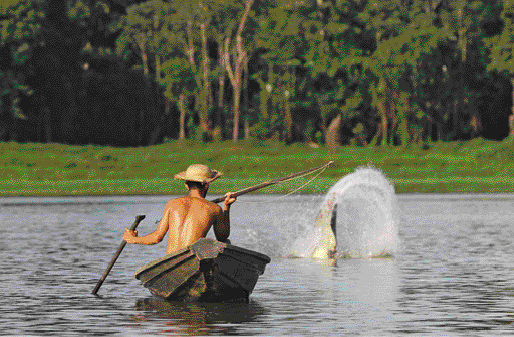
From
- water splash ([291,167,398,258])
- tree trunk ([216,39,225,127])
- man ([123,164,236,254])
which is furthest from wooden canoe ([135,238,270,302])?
tree trunk ([216,39,225,127])

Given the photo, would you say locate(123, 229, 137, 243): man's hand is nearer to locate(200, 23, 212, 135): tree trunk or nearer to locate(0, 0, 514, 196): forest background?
locate(0, 0, 514, 196): forest background

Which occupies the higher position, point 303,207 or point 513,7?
point 513,7

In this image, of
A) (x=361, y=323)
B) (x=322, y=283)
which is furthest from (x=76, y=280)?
(x=361, y=323)

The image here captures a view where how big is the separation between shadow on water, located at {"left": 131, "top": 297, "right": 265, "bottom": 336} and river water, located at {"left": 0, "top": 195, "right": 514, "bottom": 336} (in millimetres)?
14

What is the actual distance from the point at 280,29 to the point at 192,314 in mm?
66815

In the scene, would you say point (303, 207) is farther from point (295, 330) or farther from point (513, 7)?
point (513, 7)

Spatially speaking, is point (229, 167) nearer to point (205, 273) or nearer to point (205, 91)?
point (205, 91)

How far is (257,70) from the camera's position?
90.9 m

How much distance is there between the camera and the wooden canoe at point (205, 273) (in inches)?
718

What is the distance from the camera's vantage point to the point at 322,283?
75.2 feet

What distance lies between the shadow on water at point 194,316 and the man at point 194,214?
0.90 metres

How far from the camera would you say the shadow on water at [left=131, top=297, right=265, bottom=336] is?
16.6m

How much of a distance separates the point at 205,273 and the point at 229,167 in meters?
50.2

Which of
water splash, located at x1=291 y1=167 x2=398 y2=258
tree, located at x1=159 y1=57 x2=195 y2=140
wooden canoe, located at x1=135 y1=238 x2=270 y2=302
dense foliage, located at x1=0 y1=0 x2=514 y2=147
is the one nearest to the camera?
wooden canoe, located at x1=135 y1=238 x2=270 y2=302
